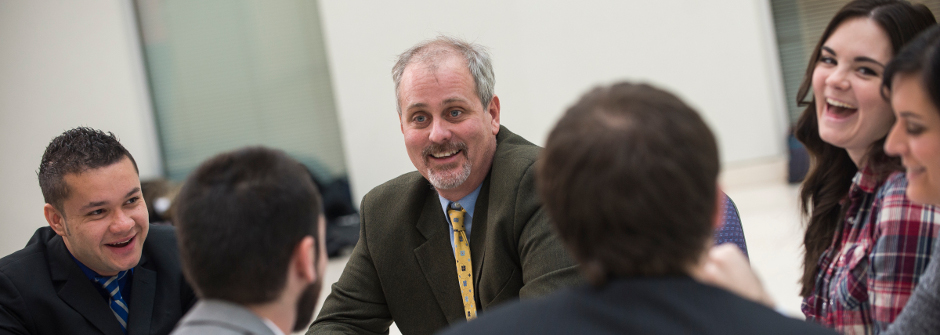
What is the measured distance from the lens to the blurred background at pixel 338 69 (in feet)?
20.7

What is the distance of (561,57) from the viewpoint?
21.5 feet

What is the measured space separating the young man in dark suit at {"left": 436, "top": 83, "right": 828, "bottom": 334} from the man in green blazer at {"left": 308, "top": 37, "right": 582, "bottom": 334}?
87cm

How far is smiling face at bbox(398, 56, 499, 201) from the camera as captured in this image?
5.82 ft

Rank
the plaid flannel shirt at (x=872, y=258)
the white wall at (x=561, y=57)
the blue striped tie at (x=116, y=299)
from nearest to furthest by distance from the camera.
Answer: the plaid flannel shirt at (x=872, y=258)
the blue striped tie at (x=116, y=299)
the white wall at (x=561, y=57)

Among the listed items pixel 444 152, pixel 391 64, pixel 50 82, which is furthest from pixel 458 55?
pixel 50 82

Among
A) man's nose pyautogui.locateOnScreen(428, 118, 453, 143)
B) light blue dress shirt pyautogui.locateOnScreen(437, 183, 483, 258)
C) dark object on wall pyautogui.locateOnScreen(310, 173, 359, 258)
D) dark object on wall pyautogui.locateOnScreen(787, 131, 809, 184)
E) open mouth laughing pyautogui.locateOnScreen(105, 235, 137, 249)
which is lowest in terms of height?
dark object on wall pyautogui.locateOnScreen(787, 131, 809, 184)

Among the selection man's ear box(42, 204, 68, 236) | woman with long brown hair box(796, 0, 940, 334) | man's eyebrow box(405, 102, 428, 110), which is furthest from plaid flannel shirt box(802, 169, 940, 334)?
man's ear box(42, 204, 68, 236)

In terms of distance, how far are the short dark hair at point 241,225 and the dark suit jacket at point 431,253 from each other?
68 centimetres

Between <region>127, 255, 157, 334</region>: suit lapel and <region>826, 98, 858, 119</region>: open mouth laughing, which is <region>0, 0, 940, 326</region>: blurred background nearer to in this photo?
<region>127, 255, 157, 334</region>: suit lapel

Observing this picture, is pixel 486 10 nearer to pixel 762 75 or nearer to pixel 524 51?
pixel 524 51

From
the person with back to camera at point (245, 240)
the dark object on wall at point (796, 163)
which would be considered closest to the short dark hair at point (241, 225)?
the person with back to camera at point (245, 240)

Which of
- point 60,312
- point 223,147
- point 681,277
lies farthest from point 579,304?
point 223,147

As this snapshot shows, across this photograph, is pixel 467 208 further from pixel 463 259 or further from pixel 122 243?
pixel 122 243

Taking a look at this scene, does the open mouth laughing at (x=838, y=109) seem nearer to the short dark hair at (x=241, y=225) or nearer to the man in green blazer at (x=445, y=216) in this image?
the man in green blazer at (x=445, y=216)
